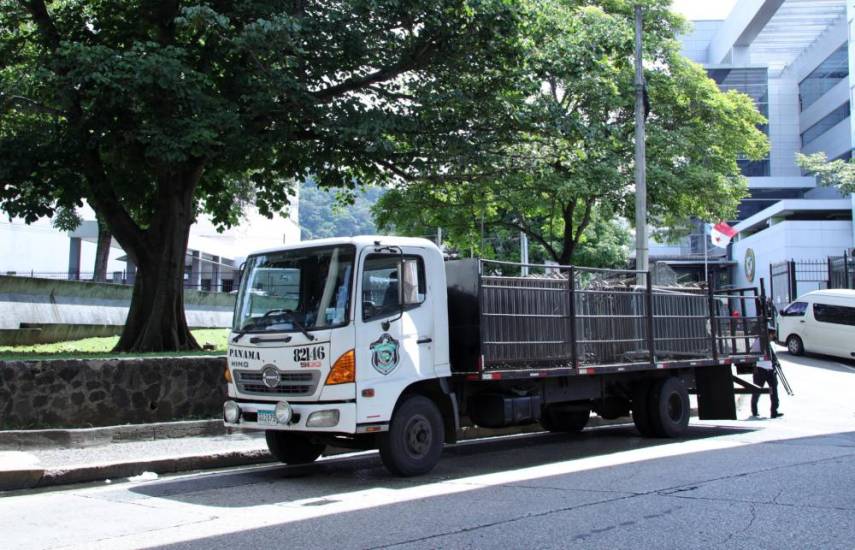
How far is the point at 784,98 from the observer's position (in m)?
64.0

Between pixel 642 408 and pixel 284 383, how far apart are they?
6.20 metres

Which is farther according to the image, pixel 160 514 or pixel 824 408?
pixel 824 408

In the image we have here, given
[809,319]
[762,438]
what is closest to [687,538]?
[762,438]

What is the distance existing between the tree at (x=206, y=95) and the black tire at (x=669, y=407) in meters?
5.86

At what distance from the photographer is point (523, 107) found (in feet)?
51.8

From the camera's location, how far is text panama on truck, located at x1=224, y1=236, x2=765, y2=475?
327 inches

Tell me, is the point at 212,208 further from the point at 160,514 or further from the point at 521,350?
the point at 160,514

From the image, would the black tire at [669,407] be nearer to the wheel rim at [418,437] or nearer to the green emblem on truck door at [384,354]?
the wheel rim at [418,437]

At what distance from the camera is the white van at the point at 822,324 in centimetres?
2538

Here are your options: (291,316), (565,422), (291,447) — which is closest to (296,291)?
(291,316)

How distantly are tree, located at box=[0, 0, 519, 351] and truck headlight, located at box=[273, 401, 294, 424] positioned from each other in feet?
18.4

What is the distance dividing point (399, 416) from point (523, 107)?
8912 millimetres

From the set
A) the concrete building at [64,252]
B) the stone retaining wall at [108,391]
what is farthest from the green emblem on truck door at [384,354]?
the concrete building at [64,252]

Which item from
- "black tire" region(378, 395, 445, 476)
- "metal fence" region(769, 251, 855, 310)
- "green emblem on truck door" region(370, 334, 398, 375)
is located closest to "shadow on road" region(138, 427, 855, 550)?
"black tire" region(378, 395, 445, 476)
